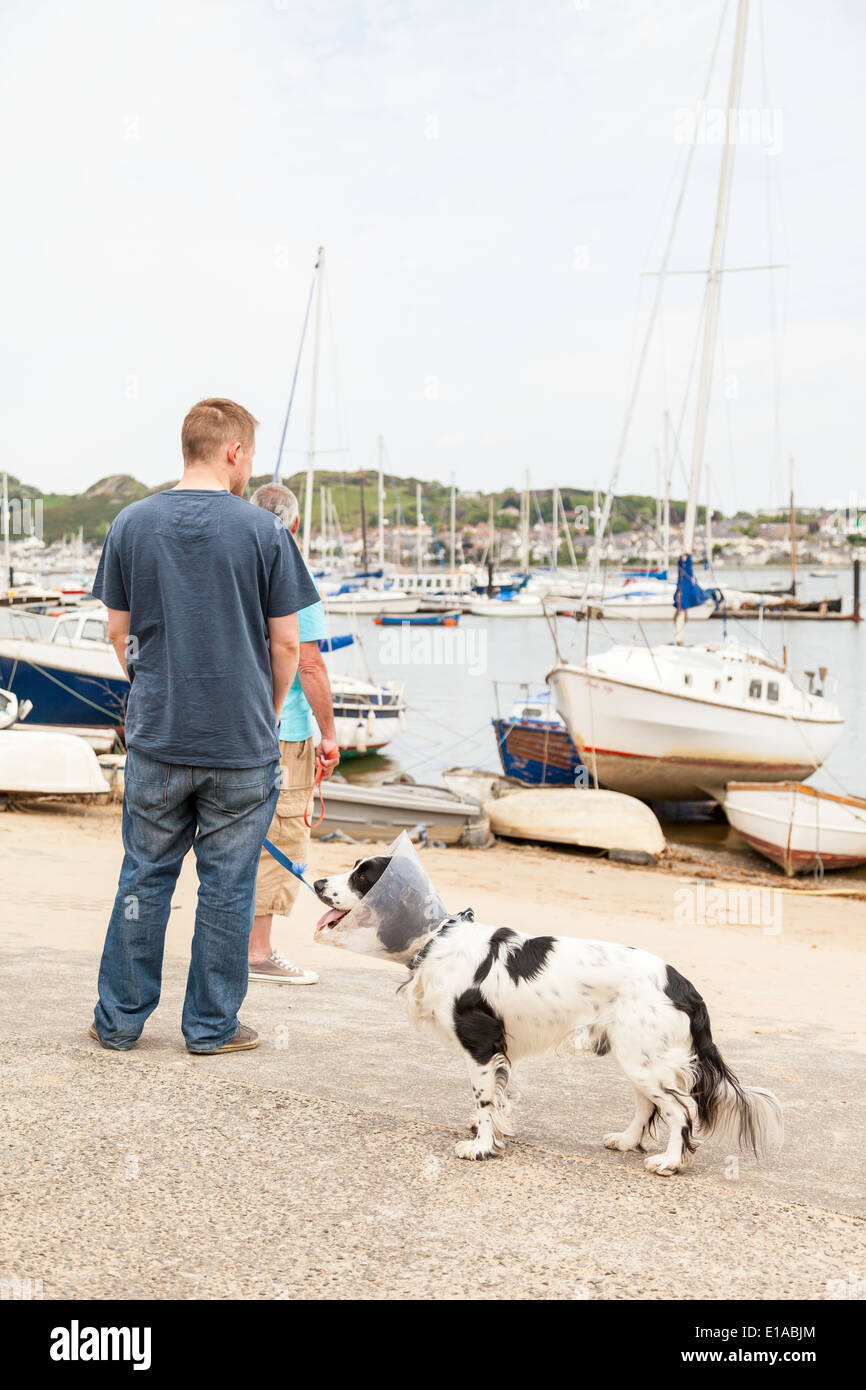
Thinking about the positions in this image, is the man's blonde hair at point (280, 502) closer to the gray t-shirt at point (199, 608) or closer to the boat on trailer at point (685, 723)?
the gray t-shirt at point (199, 608)

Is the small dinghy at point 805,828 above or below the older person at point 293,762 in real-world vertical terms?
below

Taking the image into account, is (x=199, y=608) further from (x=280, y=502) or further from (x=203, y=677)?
(x=280, y=502)

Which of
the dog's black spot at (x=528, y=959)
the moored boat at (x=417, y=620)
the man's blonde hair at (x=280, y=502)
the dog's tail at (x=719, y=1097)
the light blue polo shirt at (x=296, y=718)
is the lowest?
the moored boat at (x=417, y=620)

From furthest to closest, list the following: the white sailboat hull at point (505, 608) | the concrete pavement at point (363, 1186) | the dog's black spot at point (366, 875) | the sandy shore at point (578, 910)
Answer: the white sailboat hull at point (505, 608) → the sandy shore at point (578, 910) → the dog's black spot at point (366, 875) → the concrete pavement at point (363, 1186)

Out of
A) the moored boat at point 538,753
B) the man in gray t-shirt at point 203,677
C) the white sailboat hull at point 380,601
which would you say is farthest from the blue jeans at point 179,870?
the white sailboat hull at point 380,601

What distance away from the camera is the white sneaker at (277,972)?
17.6 feet

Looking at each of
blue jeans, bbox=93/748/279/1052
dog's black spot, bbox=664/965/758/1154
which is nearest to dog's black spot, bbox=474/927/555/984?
dog's black spot, bbox=664/965/758/1154

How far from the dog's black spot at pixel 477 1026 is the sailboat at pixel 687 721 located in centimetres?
1547

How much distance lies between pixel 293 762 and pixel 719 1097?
240 cm

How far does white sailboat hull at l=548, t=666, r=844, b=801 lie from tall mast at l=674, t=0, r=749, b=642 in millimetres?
2924

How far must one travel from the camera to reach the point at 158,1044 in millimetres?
4211

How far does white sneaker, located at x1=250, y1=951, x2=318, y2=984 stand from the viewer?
17.6ft
